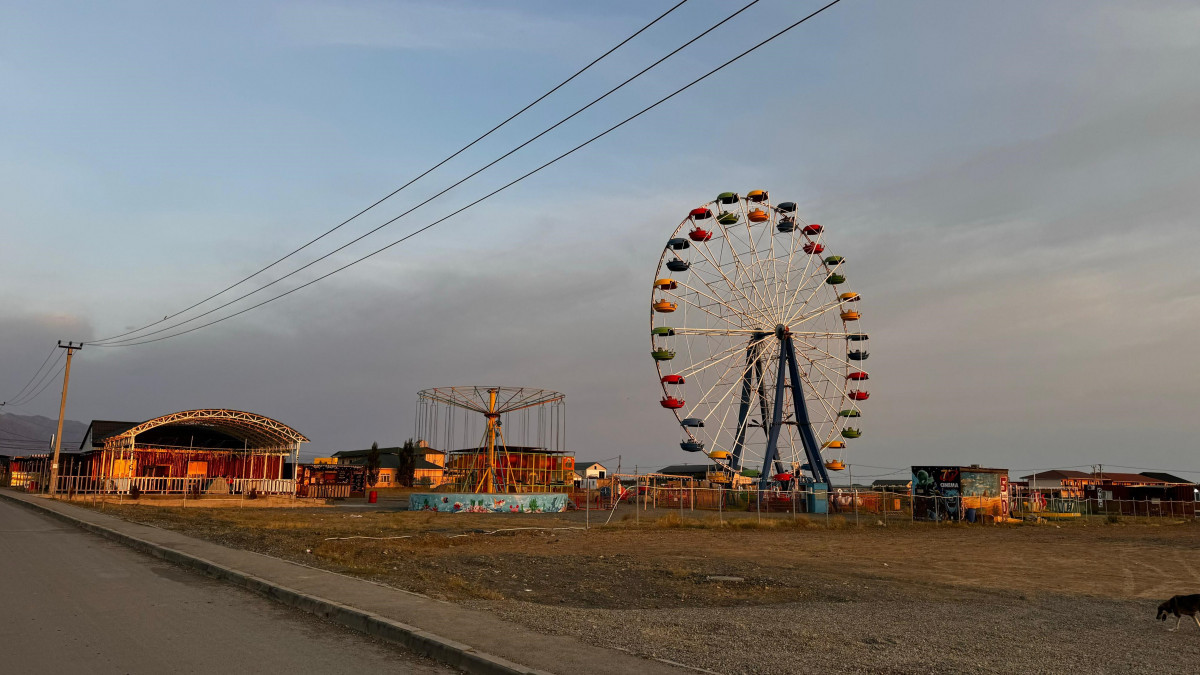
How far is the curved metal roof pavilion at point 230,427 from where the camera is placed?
169ft

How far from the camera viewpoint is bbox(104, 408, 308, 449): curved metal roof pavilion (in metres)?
51.5

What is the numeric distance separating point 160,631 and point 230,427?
51594 millimetres

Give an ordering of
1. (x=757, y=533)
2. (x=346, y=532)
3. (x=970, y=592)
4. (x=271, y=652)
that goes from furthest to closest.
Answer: (x=757, y=533), (x=346, y=532), (x=970, y=592), (x=271, y=652)

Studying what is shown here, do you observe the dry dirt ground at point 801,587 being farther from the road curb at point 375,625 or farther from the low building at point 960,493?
the low building at point 960,493

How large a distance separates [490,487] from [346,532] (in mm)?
20393

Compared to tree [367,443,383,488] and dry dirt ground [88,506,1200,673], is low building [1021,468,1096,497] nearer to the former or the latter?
dry dirt ground [88,506,1200,673]

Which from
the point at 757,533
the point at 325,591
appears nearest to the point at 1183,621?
the point at 325,591

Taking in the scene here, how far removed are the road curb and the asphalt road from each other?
0.17 metres

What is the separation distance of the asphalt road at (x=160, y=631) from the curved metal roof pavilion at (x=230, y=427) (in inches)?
1583

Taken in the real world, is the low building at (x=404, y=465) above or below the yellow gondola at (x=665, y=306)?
below

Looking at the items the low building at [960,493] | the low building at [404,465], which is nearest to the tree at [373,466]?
the low building at [404,465]

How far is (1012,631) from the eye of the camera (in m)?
10.4

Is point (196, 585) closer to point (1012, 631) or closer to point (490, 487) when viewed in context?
point (1012, 631)

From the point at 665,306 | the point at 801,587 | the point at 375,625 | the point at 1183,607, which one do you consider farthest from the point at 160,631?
Result: the point at 665,306
